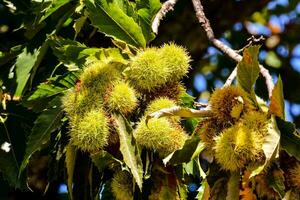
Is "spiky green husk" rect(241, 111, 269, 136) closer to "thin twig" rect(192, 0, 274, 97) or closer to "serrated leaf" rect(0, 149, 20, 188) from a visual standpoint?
"thin twig" rect(192, 0, 274, 97)

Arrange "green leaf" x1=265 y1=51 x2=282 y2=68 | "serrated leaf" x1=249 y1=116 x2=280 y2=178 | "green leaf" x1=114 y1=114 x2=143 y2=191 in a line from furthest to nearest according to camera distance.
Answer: "green leaf" x1=265 y1=51 x2=282 y2=68 < "green leaf" x1=114 y1=114 x2=143 y2=191 < "serrated leaf" x1=249 y1=116 x2=280 y2=178

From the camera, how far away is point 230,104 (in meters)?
1.36

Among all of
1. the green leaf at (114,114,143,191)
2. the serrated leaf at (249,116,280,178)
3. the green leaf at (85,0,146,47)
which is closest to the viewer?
the serrated leaf at (249,116,280,178)

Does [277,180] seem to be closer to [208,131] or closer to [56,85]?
[208,131]

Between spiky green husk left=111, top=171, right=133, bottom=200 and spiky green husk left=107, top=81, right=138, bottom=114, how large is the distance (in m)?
0.12

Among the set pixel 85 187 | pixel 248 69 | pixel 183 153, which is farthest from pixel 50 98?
pixel 248 69

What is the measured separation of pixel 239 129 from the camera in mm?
1307

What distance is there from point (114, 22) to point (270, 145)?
54cm

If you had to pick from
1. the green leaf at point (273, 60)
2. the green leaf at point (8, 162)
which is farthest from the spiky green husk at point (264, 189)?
the green leaf at point (273, 60)

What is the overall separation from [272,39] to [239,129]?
6.15 feet

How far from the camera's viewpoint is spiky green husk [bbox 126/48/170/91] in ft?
4.75

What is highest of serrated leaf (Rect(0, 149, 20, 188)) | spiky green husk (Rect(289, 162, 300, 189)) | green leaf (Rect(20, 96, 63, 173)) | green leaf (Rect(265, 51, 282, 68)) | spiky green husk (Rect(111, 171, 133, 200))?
green leaf (Rect(20, 96, 63, 173))

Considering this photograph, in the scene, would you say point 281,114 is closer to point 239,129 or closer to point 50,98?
point 239,129

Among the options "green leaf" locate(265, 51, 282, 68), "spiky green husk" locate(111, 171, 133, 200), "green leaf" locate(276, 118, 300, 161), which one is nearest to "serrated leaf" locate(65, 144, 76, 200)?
"spiky green husk" locate(111, 171, 133, 200)
